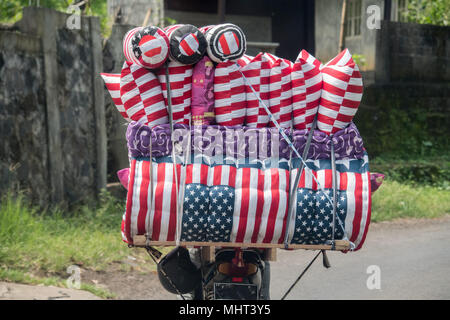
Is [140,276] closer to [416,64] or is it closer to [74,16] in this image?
[74,16]

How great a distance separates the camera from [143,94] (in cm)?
291

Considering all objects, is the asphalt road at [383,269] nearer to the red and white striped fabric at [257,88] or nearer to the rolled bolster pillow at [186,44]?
the red and white striped fabric at [257,88]

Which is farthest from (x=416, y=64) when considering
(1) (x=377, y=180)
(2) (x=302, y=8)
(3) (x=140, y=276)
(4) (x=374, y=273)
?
(1) (x=377, y=180)

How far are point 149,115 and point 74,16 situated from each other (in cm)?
462

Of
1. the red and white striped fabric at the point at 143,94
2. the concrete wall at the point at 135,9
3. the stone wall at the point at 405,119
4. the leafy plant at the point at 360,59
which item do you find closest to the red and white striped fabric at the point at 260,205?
the red and white striped fabric at the point at 143,94

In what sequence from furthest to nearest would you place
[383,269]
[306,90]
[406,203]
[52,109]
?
[406,203] → [52,109] → [383,269] → [306,90]

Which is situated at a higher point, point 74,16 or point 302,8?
point 302,8

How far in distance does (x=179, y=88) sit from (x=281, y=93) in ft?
1.72

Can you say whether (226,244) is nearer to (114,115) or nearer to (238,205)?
(238,205)

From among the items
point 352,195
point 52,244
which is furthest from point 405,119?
point 352,195

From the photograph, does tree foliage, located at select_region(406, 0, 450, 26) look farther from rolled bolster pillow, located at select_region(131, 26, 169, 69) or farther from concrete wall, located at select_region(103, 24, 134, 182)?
rolled bolster pillow, located at select_region(131, 26, 169, 69)

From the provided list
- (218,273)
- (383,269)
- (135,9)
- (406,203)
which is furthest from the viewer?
(135,9)

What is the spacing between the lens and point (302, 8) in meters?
15.9

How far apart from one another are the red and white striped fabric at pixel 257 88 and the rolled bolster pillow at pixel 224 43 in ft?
0.45
